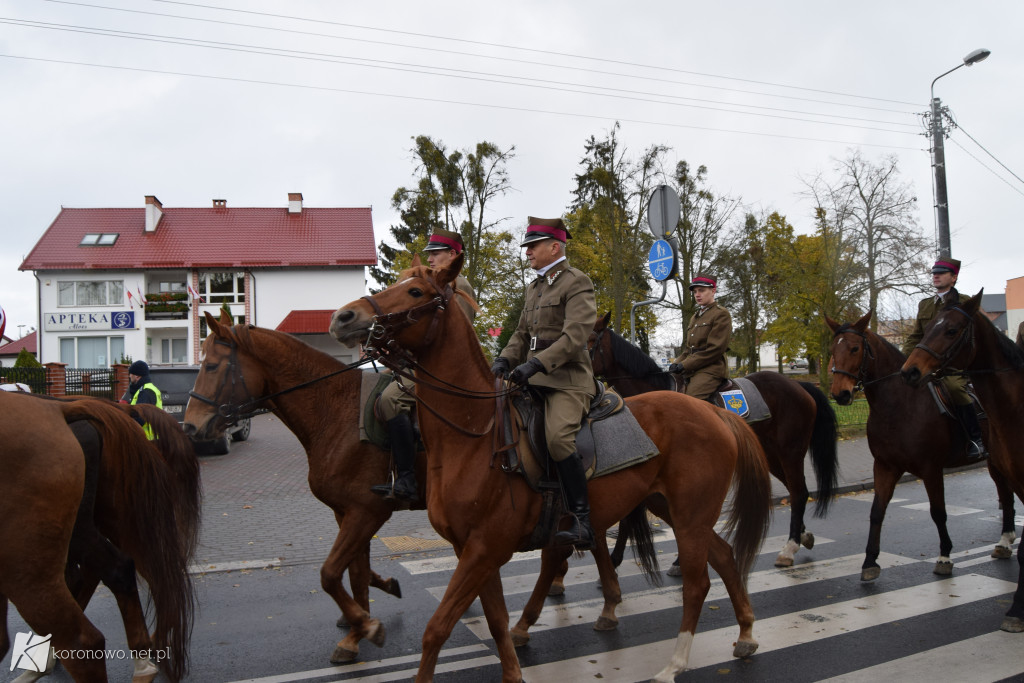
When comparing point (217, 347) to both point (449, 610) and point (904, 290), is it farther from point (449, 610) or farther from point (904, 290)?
point (904, 290)

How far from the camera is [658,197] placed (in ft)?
32.2

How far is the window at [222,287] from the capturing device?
40156 millimetres

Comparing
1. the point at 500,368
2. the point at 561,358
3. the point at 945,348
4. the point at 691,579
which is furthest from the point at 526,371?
the point at 945,348

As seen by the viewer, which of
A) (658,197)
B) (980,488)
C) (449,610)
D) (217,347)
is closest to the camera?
(449,610)

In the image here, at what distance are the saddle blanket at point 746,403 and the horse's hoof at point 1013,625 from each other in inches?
115

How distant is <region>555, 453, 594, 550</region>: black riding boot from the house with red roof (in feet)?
112

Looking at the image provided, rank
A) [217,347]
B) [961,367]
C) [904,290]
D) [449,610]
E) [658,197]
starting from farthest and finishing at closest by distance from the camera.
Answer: [904,290], [658,197], [961,367], [217,347], [449,610]

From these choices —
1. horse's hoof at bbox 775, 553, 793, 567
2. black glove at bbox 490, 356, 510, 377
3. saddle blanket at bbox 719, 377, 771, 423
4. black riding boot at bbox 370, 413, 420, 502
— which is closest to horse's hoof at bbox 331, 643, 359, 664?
black riding boot at bbox 370, 413, 420, 502

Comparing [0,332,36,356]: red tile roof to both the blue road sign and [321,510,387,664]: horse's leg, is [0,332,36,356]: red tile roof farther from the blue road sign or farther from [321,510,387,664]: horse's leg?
[321,510,387,664]: horse's leg

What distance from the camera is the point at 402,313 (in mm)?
3758

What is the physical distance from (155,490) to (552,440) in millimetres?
2587

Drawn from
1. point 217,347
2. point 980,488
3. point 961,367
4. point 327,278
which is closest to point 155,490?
point 217,347

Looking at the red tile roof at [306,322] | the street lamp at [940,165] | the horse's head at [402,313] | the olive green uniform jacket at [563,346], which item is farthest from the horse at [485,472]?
the red tile roof at [306,322]

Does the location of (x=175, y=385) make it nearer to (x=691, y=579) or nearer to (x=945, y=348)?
(x=691, y=579)
